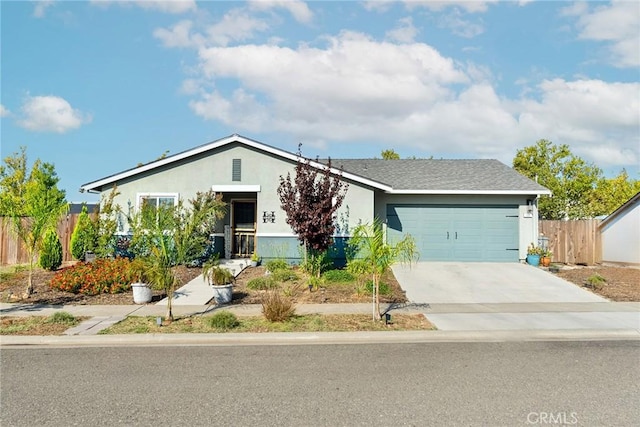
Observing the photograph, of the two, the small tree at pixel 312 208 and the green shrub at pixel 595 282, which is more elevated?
the small tree at pixel 312 208

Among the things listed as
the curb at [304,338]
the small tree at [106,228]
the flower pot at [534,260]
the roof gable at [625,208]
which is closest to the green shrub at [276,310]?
the curb at [304,338]

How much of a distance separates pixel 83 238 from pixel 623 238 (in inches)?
826

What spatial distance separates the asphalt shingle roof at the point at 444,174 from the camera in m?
17.9

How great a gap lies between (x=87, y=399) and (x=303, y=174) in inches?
366

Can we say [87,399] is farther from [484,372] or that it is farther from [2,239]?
[2,239]

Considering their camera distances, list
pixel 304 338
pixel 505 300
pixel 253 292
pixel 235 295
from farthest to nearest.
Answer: pixel 253 292
pixel 235 295
pixel 505 300
pixel 304 338

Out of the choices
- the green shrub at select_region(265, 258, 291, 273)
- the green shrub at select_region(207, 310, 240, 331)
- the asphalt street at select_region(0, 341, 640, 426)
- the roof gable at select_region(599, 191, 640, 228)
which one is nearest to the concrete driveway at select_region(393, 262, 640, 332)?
the asphalt street at select_region(0, 341, 640, 426)

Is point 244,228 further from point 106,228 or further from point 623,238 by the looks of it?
point 623,238

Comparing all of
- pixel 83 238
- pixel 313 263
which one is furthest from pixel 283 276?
pixel 83 238

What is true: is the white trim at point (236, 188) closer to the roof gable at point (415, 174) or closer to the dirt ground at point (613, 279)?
the roof gable at point (415, 174)

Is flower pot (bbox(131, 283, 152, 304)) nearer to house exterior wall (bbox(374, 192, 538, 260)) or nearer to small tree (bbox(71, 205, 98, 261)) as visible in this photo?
small tree (bbox(71, 205, 98, 261))

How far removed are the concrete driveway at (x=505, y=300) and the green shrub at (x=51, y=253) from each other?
1163 centimetres

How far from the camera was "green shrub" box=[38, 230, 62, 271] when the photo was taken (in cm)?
1505

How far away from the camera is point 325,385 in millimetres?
5453
